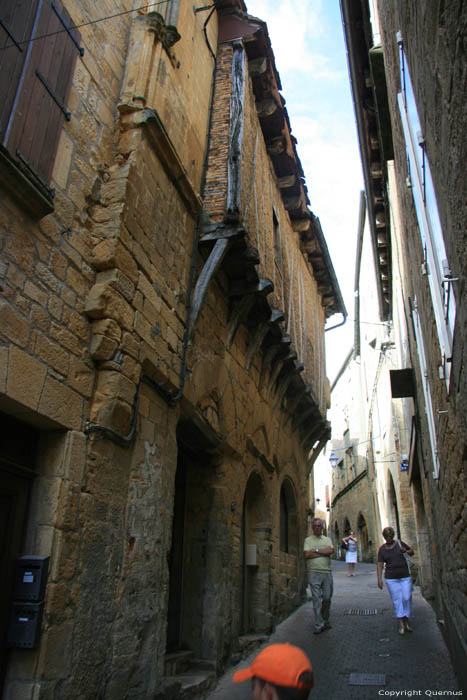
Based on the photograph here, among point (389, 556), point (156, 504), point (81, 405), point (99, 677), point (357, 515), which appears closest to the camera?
point (99, 677)

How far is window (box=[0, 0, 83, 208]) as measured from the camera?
3158mm

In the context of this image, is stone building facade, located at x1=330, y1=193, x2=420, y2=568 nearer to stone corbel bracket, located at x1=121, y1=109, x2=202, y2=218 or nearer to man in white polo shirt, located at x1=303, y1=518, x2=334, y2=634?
man in white polo shirt, located at x1=303, y1=518, x2=334, y2=634

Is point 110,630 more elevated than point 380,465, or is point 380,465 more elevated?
point 380,465

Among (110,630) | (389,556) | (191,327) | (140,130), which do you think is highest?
(140,130)

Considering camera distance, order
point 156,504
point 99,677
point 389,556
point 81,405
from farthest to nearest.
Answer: point 389,556, point 156,504, point 81,405, point 99,677

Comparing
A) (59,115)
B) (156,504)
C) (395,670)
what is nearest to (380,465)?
(395,670)

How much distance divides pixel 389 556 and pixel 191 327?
13.6 feet

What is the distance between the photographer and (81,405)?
11.9 feet

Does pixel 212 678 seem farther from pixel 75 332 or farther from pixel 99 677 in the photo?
pixel 75 332

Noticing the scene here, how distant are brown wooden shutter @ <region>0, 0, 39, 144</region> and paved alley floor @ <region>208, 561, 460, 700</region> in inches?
199

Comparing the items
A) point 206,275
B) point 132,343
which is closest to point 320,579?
point 206,275

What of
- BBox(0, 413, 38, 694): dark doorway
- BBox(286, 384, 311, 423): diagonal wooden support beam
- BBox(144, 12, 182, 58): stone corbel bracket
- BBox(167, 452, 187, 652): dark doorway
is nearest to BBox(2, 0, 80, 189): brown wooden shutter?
BBox(144, 12, 182, 58): stone corbel bracket

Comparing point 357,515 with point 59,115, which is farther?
point 357,515

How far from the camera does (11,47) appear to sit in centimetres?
322
